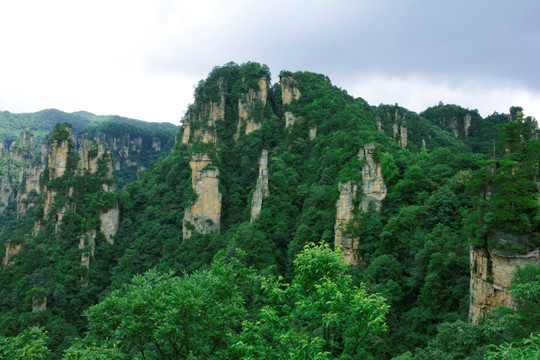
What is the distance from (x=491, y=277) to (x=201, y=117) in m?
49.3

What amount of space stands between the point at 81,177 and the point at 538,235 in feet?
160

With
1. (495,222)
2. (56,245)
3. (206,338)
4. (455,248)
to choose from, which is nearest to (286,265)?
(455,248)

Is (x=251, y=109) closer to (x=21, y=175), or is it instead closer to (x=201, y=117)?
(x=201, y=117)

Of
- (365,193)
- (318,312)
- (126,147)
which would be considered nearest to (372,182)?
(365,193)

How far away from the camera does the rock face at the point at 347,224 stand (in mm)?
28438

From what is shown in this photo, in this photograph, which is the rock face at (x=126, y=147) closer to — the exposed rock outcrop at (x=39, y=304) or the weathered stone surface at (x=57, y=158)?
the weathered stone surface at (x=57, y=158)

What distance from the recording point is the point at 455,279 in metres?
21.0

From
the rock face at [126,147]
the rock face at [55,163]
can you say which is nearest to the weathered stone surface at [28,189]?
the rock face at [126,147]

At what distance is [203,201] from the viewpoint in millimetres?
48281

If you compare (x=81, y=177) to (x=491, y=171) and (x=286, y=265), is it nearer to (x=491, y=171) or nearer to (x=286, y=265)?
(x=286, y=265)

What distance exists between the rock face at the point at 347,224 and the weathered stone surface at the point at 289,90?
29.7 meters

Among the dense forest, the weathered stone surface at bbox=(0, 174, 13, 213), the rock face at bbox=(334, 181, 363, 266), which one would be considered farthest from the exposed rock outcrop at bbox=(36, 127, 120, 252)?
the weathered stone surface at bbox=(0, 174, 13, 213)

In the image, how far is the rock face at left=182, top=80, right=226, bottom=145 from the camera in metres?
57.7

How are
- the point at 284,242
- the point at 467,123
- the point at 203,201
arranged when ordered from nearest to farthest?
the point at 284,242 → the point at 203,201 → the point at 467,123
